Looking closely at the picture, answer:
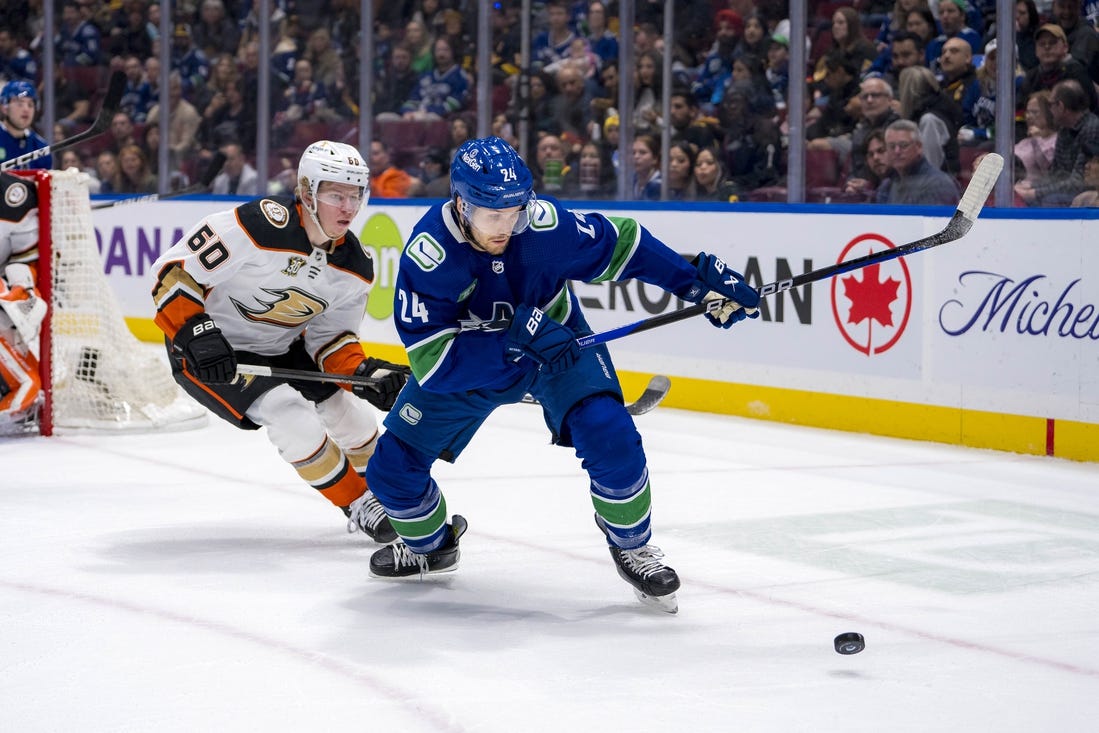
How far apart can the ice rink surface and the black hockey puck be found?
3cm

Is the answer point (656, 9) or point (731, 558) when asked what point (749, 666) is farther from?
point (656, 9)

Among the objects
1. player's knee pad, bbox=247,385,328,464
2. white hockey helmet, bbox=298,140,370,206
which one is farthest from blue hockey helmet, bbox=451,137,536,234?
player's knee pad, bbox=247,385,328,464

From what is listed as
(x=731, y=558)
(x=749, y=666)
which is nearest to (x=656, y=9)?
(x=731, y=558)

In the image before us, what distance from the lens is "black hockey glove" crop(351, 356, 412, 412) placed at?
372 cm

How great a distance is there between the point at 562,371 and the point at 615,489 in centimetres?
27

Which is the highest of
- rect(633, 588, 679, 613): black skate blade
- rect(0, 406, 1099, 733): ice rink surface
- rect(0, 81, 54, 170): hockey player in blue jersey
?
rect(0, 81, 54, 170): hockey player in blue jersey

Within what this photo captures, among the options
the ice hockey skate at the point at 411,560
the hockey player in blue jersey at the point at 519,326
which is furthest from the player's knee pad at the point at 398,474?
the ice hockey skate at the point at 411,560

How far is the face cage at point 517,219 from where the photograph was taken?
292 centimetres

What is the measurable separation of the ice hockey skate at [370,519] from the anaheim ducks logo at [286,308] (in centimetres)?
48

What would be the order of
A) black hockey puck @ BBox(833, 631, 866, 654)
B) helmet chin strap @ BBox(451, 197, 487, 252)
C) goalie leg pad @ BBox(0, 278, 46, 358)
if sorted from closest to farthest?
black hockey puck @ BBox(833, 631, 866, 654) < helmet chin strap @ BBox(451, 197, 487, 252) < goalie leg pad @ BBox(0, 278, 46, 358)

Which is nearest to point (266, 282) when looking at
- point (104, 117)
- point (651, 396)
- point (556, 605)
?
point (651, 396)

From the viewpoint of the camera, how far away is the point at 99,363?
18.6 feet

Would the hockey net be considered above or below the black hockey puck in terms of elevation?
above

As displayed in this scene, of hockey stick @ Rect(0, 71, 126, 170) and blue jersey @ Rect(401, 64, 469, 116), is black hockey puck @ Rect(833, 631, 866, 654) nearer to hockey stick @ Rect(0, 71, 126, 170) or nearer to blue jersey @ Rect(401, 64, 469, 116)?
hockey stick @ Rect(0, 71, 126, 170)
